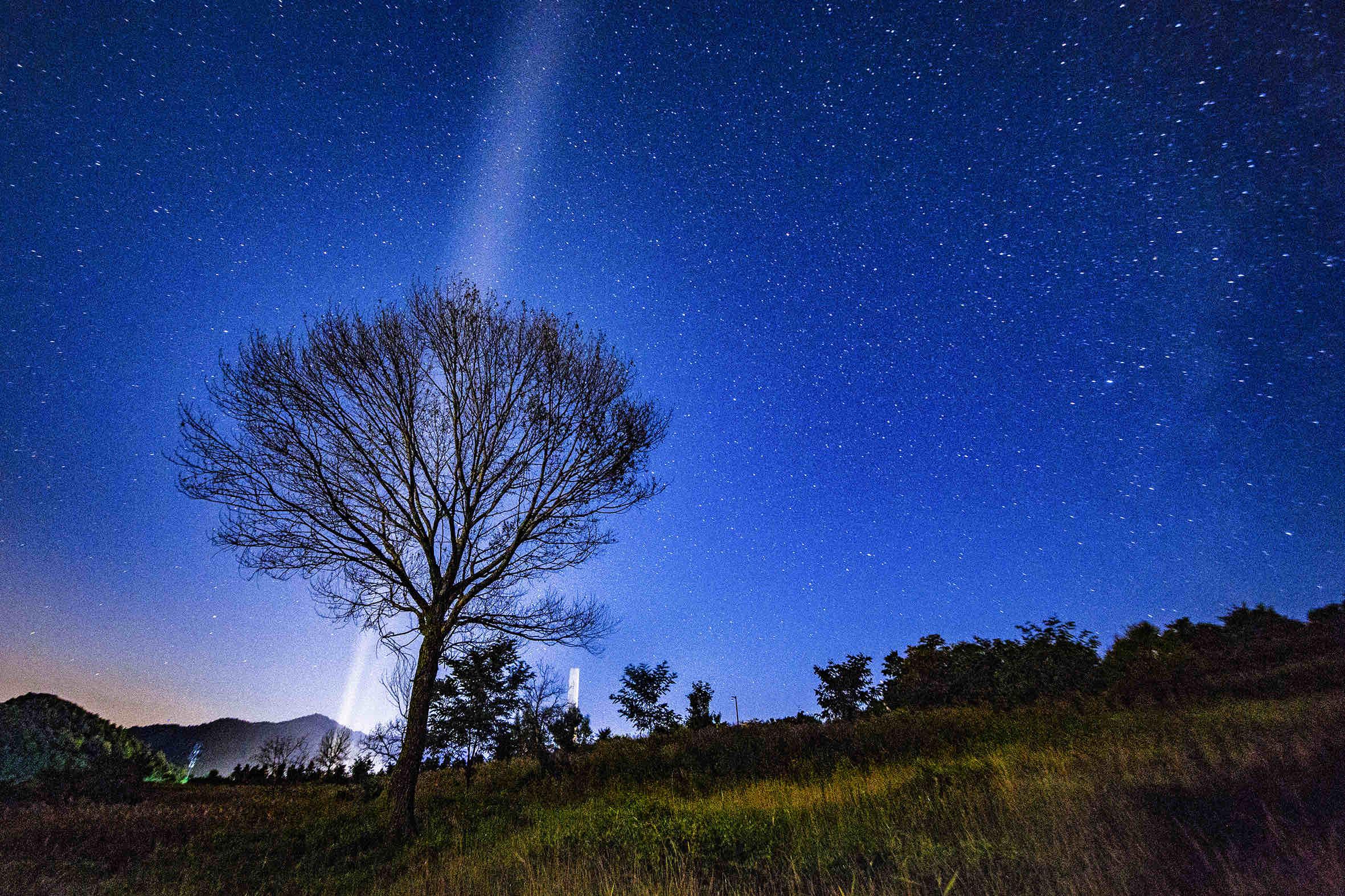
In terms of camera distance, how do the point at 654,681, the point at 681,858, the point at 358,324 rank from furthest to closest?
the point at 654,681
the point at 358,324
the point at 681,858

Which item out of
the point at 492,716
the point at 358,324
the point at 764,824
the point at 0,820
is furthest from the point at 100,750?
the point at 764,824

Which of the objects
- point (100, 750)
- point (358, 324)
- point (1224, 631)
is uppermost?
point (358, 324)

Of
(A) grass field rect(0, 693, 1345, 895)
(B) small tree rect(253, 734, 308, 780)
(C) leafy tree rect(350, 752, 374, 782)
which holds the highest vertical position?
(B) small tree rect(253, 734, 308, 780)

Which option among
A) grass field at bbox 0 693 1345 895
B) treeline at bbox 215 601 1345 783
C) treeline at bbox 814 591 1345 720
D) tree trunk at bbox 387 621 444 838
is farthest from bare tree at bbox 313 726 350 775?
treeline at bbox 814 591 1345 720

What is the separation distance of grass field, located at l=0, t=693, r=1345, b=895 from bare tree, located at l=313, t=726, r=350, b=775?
7114 millimetres

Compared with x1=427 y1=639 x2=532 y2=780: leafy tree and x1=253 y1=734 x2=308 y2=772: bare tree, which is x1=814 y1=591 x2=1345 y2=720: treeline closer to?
x1=427 y1=639 x2=532 y2=780: leafy tree

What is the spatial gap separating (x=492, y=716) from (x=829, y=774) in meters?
14.1

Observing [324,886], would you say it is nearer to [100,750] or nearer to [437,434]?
[437,434]

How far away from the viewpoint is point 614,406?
1168 cm

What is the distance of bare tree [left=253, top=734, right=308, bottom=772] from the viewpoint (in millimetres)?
18984

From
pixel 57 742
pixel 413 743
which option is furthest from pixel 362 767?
pixel 413 743

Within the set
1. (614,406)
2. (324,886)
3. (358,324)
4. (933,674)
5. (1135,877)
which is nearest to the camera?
(1135,877)

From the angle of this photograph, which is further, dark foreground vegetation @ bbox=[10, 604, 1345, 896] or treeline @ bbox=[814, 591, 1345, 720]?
treeline @ bbox=[814, 591, 1345, 720]

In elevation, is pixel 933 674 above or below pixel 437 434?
below
